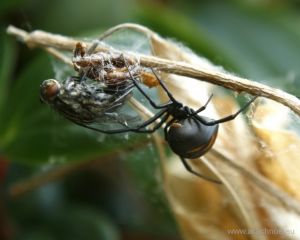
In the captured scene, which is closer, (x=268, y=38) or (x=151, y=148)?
(x=151, y=148)

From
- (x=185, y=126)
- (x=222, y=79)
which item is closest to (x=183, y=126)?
(x=185, y=126)

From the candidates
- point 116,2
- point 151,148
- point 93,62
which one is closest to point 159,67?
point 93,62

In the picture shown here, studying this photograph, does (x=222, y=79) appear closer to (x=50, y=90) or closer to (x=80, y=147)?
(x=50, y=90)

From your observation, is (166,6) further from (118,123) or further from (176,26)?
(118,123)

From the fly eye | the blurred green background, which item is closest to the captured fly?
the fly eye

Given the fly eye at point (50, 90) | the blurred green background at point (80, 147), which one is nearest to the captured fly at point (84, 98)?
the fly eye at point (50, 90)
